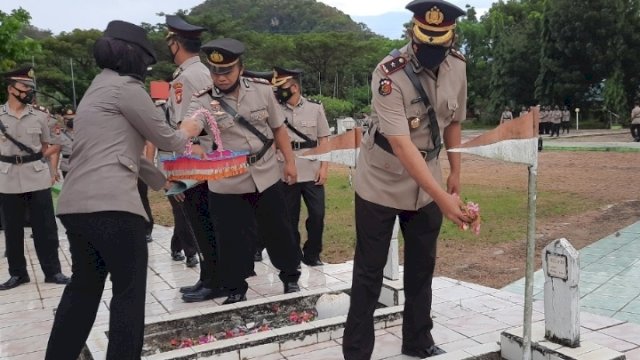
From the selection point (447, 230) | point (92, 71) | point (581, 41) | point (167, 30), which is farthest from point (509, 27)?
point (167, 30)

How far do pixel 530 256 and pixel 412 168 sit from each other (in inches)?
30.8

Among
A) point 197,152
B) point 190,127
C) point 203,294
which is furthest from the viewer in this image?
point 203,294

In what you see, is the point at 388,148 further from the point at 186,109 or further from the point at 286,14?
the point at 286,14

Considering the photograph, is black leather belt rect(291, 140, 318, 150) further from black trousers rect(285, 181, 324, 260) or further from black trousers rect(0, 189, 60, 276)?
black trousers rect(0, 189, 60, 276)

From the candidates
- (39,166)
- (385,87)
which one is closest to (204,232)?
(39,166)

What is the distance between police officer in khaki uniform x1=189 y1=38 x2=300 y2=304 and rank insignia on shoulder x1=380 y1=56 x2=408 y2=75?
156 cm

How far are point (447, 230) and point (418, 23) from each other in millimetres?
5088

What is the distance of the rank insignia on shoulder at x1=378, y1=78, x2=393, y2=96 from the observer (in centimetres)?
304

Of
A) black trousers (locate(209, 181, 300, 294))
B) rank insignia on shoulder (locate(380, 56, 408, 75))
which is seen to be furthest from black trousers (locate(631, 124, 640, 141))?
rank insignia on shoulder (locate(380, 56, 408, 75))

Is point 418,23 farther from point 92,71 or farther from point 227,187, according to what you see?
point 92,71

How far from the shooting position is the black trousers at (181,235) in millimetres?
5917

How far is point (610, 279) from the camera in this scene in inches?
205

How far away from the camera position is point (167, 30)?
5039mm

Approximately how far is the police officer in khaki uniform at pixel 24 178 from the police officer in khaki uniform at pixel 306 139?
7.78 ft
